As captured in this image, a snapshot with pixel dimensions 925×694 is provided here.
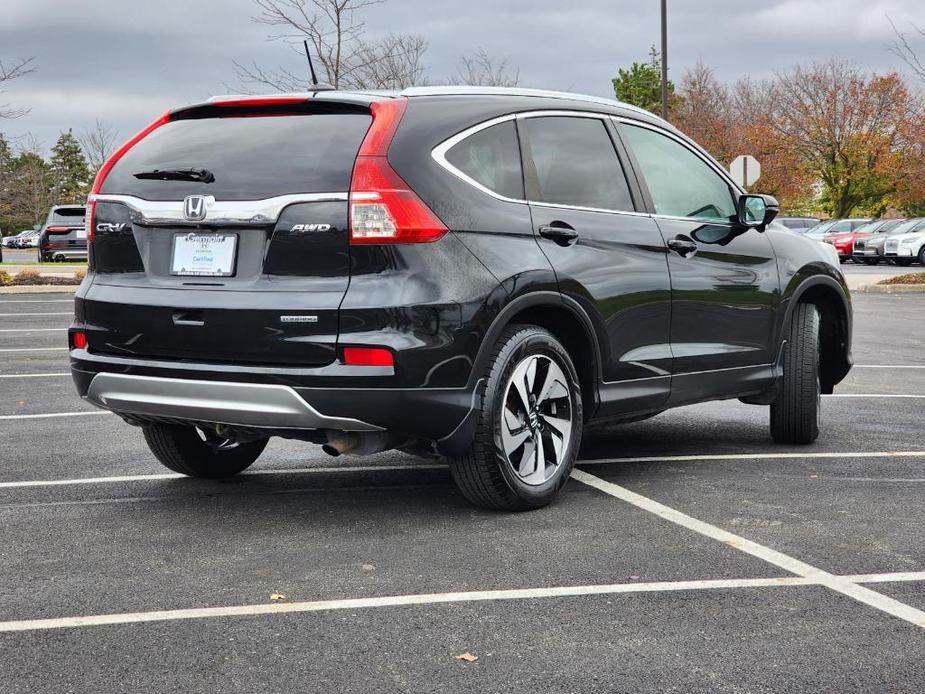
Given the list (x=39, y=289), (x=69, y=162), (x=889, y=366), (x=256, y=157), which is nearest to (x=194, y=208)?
(x=256, y=157)

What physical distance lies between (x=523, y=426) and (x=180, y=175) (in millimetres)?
1808

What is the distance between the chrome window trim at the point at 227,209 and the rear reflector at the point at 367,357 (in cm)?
60

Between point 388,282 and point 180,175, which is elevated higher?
point 180,175

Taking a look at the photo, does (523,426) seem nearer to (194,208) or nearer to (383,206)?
(383,206)

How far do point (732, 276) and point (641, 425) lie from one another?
1.88 meters

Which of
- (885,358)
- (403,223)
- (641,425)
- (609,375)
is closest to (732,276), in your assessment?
(609,375)

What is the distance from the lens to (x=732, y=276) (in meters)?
6.76

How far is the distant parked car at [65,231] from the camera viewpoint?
1232 inches

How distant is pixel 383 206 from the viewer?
498 centimetres

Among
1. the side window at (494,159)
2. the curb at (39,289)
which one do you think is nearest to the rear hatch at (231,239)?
the side window at (494,159)

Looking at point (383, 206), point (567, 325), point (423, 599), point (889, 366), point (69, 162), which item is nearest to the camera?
point (423, 599)

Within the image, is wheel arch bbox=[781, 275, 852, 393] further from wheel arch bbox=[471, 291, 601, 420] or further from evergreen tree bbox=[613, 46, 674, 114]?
evergreen tree bbox=[613, 46, 674, 114]

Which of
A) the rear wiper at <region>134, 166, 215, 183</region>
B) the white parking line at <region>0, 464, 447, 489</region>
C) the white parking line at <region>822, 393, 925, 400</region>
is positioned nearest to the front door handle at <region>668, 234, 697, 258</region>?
the white parking line at <region>0, 464, 447, 489</region>

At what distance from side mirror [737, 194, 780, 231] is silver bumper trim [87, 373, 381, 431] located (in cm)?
284
